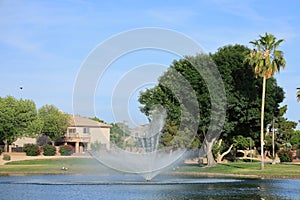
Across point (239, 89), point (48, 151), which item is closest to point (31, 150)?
point (48, 151)

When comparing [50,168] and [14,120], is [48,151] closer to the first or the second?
[14,120]

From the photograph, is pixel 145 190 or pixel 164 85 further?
pixel 164 85

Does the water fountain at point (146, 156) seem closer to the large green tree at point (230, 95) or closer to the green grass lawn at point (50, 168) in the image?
the large green tree at point (230, 95)

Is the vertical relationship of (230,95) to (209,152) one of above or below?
above

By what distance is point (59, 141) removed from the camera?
337ft

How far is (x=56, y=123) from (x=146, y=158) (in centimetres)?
5226

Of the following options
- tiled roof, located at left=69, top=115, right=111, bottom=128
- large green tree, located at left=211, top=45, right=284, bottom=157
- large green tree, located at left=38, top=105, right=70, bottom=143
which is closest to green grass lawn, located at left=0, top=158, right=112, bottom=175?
large green tree, located at left=211, top=45, right=284, bottom=157

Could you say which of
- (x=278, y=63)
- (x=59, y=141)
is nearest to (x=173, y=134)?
(x=278, y=63)

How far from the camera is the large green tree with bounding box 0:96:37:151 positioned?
283 ft

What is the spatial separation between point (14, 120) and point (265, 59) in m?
45.9

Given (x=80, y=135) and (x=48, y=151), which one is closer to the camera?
(x=48, y=151)

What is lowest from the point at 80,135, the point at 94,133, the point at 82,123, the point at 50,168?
the point at 50,168

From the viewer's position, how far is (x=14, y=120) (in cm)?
8725

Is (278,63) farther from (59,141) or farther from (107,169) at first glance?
(59,141)
